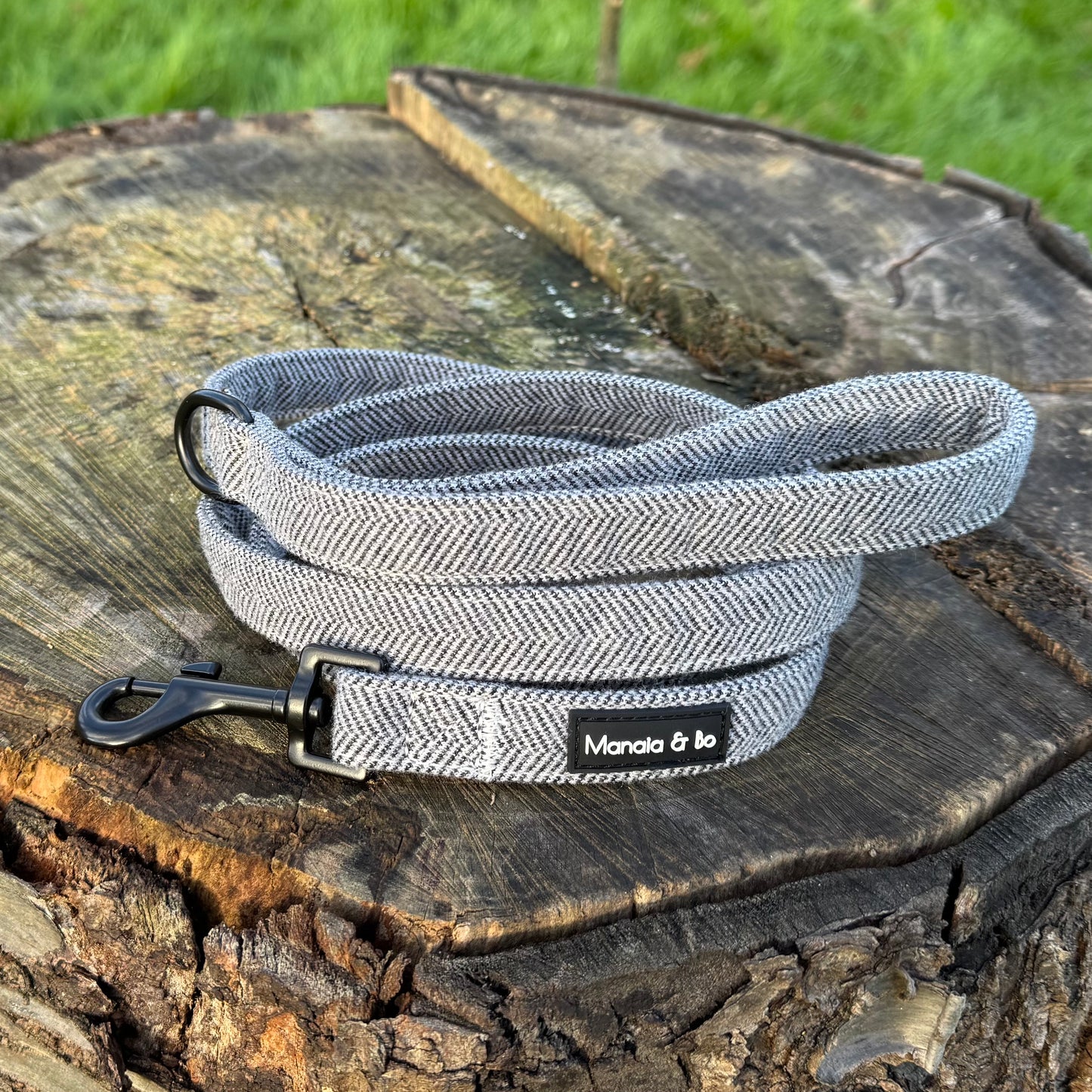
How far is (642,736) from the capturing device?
1.15 metres

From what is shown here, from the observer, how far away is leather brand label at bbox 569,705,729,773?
115cm

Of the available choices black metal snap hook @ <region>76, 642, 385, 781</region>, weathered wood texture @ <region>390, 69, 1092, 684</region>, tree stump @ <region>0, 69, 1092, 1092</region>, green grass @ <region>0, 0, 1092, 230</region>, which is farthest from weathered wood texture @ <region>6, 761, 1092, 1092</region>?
green grass @ <region>0, 0, 1092, 230</region>

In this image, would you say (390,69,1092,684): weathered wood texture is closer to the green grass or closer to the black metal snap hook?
the black metal snap hook

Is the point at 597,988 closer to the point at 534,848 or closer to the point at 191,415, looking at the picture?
the point at 534,848

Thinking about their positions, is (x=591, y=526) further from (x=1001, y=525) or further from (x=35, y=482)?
(x=35, y=482)

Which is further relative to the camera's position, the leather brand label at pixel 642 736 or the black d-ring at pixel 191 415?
the black d-ring at pixel 191 415

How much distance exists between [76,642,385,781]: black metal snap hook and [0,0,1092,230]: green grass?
283cm

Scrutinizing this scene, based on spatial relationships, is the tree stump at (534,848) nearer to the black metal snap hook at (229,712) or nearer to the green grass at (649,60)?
the black metal snap hook at (229,712)

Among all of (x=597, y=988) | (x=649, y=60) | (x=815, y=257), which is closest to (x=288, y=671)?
(x=597, y=988)

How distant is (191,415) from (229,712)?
341 millimetres

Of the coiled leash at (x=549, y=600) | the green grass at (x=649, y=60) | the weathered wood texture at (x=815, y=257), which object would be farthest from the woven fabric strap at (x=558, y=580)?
the green grass at (x=649, y=60)

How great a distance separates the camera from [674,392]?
5.21ft

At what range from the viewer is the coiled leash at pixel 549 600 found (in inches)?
45.3

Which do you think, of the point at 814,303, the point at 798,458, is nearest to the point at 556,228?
the point at 814,303
